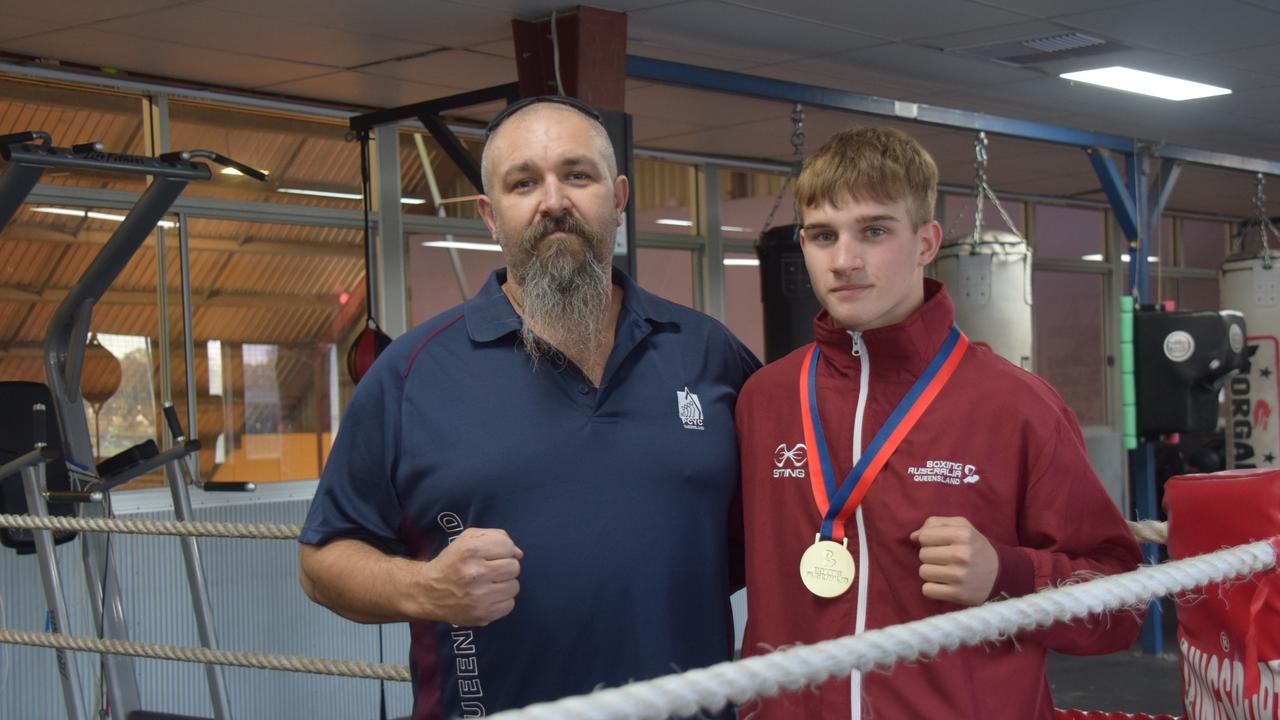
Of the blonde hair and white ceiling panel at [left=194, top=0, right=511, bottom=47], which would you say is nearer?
the blonde hair

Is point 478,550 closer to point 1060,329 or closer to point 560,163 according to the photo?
point 560,163

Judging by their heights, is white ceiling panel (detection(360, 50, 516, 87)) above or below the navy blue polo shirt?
above

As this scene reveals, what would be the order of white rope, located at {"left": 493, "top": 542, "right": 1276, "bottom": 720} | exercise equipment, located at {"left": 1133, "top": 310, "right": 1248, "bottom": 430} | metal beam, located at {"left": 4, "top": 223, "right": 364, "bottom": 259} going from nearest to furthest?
1. white rope, located at {"left": 493, "top": 542, "right": 1276, "bottom": 720}
2. metal beam, located at {"left": 4, "top": 223, "right": 364, "bottom": 259}
3. exercise equipment, located at {"left": 1133, "top": 310, "right": 1248, "bottom": 430}

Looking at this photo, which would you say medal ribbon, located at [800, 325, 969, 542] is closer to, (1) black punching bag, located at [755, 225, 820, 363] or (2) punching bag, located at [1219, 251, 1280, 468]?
(1) black punching bag, located at [755, 225, 820, 363]

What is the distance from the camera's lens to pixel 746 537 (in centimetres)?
172

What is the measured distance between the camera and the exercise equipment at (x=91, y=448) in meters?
3.81

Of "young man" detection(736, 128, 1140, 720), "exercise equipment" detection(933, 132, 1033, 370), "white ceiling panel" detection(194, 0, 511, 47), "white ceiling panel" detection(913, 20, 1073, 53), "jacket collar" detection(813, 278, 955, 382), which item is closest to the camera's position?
"young man" detection(736, 128, 1140, 720)

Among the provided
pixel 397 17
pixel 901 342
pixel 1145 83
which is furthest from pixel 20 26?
pixel 1145 83

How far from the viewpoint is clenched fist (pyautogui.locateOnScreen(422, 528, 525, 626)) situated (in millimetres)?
1416

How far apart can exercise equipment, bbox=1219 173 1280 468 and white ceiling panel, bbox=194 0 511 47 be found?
466cm

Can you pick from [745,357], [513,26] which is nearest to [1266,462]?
[513,26]

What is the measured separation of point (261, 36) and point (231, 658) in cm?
284

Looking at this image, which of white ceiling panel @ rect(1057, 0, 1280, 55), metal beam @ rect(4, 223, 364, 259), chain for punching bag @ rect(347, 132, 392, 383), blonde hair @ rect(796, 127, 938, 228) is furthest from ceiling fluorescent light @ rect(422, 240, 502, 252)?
blonde hair @ rect(796, 127, 938, 228)

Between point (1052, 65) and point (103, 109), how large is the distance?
4.18 m
